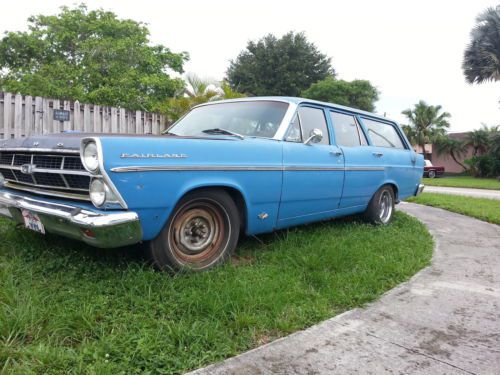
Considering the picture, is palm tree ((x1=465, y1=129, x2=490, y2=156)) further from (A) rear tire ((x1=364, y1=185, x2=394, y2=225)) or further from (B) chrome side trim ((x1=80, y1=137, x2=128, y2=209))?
(B) chrome side trim ((x1=80, y1=137, x2=128, y2=209))

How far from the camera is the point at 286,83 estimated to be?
115 ft

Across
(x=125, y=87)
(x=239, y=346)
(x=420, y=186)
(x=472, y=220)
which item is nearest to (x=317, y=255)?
(x=239, y=346)

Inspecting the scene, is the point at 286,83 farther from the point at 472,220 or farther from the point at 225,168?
the point at 225,168

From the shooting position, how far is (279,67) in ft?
115

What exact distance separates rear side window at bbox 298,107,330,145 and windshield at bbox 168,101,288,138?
26 centimetres

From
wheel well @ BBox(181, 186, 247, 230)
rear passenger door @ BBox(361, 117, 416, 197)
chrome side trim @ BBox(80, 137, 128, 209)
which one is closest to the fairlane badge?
chrome side trim @ BBox(80, 137, 128, 209)

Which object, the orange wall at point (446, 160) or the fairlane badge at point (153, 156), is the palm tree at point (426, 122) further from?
the fairlane badge at point (153, 156)

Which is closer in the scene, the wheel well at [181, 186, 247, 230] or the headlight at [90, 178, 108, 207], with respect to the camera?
the headlight at [90, 178, 108, 207]

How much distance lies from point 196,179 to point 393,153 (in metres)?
3.72

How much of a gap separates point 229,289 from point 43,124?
18.1 feet

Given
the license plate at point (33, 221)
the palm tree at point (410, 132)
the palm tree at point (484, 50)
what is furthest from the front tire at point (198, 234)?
the palm tree at point (410, 132)

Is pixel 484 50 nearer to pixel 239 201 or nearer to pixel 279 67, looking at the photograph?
pixel 279 67

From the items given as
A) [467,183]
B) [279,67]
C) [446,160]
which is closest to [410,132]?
[446,160]

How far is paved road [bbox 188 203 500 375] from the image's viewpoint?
2.22 metres
